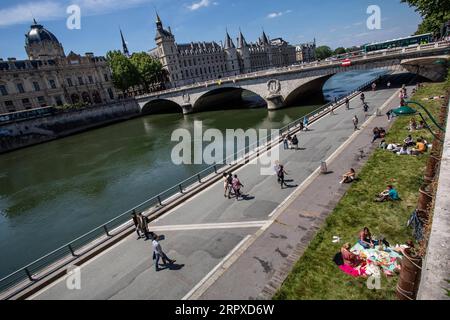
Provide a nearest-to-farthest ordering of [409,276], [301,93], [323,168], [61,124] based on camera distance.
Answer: [409,276] → [323,168] → [301,93] → [61,124]

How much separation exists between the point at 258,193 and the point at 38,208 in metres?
21.1

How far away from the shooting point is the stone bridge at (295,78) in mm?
37625

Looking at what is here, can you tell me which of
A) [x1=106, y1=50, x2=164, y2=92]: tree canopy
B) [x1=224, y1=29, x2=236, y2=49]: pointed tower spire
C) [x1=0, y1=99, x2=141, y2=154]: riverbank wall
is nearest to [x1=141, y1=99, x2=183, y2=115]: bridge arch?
[x1=0, y1=99, x2=141, y2=154]: riverbank wall

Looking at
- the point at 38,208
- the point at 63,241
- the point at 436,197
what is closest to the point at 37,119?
the point at 38,208

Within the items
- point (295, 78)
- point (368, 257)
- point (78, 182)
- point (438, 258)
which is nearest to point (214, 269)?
point (368, 257)

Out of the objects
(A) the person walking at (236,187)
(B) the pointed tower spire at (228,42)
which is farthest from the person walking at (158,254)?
(B) the pointed tower spire at (228,42)

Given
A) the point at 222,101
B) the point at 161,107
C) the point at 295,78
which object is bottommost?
the point at 222,101

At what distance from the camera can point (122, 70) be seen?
85.5m

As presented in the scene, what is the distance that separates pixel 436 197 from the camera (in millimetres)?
9789

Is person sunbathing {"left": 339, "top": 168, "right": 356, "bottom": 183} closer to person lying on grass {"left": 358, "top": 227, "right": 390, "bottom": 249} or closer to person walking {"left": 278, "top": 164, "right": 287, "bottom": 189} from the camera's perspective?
person walking {"left": 278, "top": 164, "right": 287, "bottom": 189}

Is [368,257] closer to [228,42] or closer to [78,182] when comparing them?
[78,182]

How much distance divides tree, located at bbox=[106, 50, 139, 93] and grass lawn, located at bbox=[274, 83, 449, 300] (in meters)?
83.3

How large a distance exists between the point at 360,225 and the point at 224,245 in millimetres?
5871

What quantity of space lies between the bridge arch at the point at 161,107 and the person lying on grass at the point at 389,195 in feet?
251
